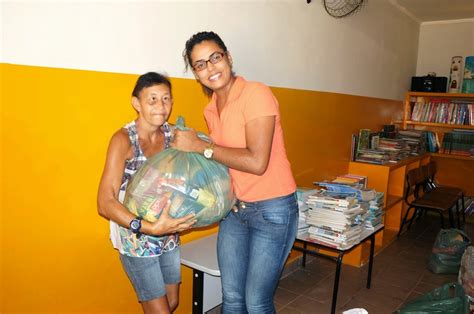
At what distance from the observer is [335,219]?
2605mm

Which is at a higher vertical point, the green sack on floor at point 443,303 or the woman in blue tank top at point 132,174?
→ the woman in blue tank top at point 132,174

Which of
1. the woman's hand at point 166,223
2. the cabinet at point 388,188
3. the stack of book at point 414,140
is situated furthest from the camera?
the stack of book at point 414,140

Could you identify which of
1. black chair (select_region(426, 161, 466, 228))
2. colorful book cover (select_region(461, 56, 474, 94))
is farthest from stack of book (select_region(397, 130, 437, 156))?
colorful book cover (select_region(461, 56, 474, 94))

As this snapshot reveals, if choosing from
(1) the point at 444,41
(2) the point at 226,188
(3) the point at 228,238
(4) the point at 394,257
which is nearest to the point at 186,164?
(2) the point at 226,188

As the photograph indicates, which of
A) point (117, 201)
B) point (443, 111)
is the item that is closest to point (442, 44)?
point (443, 111)

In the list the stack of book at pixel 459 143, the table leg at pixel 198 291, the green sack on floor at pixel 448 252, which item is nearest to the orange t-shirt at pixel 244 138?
the table leg at pixel 198 291

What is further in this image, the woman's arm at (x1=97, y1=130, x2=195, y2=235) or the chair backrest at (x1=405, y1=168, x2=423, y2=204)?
the chair backrest at (x1=405, y1=168, x2=423, y2=204)

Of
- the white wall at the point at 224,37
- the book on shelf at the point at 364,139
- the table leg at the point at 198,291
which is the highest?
the white wall at the point at 224,37

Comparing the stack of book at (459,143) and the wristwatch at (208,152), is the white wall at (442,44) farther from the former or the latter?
the wristwatch at (208,152)

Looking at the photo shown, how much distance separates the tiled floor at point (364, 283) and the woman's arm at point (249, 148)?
140 centimetres

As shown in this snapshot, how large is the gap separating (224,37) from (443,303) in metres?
1.89

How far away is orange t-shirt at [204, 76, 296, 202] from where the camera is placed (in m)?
1.43

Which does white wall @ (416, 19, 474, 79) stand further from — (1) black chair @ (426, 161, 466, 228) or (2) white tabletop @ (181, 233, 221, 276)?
(2) white tabletop @ (181, 233, 221, 276)

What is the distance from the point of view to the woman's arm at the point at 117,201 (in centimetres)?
134
